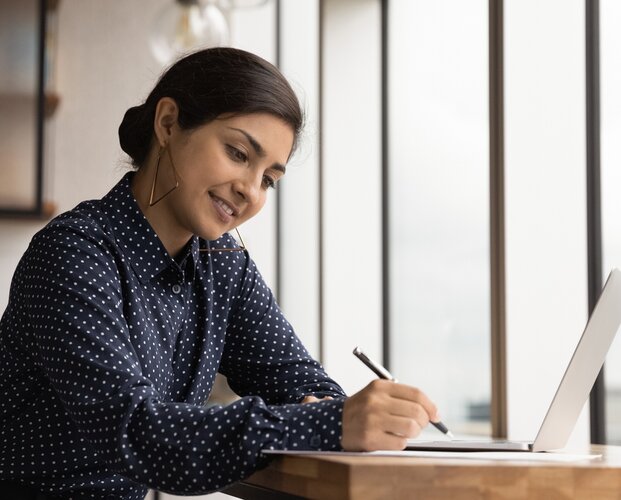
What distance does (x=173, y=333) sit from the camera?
1575mm

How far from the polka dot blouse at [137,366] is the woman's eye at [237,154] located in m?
0.17

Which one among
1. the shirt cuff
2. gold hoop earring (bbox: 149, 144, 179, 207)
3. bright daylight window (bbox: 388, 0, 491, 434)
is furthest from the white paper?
bright daylight window (bbox: 388, 0, 491, 434)

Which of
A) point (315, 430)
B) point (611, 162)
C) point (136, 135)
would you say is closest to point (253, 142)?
point (136, 135)

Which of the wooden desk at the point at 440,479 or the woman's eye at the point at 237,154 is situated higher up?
the woman's eye at the point at 237,154

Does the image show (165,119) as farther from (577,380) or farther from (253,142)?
(577,380)

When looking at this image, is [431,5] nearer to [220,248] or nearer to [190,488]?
[220,248]

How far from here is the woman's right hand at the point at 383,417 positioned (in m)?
1.10

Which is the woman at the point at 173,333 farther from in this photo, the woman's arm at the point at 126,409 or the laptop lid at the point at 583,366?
the laptop lid at the point at 583,366

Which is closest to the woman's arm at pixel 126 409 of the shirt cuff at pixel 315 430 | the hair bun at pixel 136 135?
the shirt cuff at pixel 315 430

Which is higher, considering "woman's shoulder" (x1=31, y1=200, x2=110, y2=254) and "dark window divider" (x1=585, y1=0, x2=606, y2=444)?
"dark window divider" (x1=585, y1=0, x2=606, y2=444)

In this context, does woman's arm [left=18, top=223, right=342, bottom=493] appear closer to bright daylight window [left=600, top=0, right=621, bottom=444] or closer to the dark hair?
the dark hair

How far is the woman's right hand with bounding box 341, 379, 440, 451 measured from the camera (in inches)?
43.2

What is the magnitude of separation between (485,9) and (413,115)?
518mm

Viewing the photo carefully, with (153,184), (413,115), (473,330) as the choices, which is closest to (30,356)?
(153,184)
